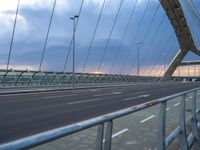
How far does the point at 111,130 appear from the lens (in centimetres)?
357

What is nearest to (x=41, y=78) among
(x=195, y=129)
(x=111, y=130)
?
(x=195, y=129)

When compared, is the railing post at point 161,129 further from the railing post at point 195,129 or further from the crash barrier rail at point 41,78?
the crash barrier rail at point 41,78

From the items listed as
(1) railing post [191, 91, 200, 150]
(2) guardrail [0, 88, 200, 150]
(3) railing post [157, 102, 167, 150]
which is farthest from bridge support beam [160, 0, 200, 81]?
(3) railing post [157, 102, 167, 150]

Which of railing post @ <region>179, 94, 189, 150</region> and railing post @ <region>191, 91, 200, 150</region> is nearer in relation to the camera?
railing post @ <region>179, 94, 189, 150</region>

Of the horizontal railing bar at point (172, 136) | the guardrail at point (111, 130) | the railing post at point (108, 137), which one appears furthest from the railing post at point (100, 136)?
the horizontal railing bar at point (172, 136)

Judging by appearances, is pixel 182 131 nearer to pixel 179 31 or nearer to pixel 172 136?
pixel 172 136

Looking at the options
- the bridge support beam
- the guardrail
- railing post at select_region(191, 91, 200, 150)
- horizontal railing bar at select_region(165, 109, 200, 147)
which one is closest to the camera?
the guardrail

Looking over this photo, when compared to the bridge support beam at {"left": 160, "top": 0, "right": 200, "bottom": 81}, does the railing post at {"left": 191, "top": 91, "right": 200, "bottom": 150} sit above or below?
below

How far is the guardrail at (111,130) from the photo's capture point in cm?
230

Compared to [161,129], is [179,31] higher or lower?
higher

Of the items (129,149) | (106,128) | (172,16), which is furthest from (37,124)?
(172,16)

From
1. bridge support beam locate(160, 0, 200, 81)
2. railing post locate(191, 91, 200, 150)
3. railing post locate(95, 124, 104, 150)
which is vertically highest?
bridge support beam locate(160, 0, 200, 81)

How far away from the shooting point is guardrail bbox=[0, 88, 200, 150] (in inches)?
90.5

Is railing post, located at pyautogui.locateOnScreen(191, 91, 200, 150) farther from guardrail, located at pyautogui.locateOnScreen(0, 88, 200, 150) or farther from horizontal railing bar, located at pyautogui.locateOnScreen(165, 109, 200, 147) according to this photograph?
horizontal railing bar, located at pyautogui.locateOnScreen(165, 109, 200, 147)
